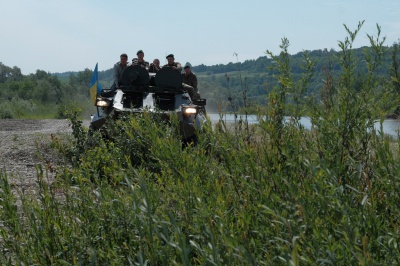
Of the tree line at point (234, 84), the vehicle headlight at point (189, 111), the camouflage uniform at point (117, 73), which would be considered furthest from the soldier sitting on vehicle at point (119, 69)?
the vehicle headlight at point (189, 111)

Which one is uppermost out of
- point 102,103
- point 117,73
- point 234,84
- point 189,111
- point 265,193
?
point 117,73

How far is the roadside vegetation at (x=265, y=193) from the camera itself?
2.75 metres

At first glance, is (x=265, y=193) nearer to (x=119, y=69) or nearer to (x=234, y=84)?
(x=234, y=84)

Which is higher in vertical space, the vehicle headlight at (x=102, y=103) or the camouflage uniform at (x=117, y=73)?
the camouflage uniform at (x=117, y=73)

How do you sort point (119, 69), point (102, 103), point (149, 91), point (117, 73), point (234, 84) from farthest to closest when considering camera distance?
point (119, 69) → point (117, 73) → point (149, 91) → point (234, 84) → point (102, 103)

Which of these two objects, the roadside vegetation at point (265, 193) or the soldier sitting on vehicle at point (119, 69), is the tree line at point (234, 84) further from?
the soldier sitting on vehicle at point (119, 69)

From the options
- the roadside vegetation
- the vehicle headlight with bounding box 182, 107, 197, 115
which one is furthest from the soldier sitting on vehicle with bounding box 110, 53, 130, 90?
the roadside vegetation

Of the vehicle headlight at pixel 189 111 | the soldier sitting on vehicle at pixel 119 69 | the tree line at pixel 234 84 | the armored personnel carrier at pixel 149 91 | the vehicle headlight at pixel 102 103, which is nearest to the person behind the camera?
the tree line at pixel 234 84

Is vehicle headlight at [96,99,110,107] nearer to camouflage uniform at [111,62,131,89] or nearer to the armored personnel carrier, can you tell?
the armored personnel carrier

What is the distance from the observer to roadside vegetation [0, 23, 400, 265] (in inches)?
108

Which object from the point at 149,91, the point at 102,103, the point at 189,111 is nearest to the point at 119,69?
the point at 149,91

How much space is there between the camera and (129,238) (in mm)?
3346

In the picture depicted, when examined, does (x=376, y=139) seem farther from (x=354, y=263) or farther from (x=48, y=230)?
(x=48, y=230)

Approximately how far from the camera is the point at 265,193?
122 inches
